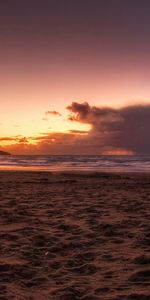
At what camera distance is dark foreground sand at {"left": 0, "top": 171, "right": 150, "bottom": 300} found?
408cm

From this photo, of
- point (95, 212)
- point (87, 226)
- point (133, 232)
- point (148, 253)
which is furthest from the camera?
point (95, 212)

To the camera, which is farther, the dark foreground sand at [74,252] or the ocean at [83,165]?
the ocean at [83,165]

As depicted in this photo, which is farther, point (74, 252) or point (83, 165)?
point (83, 165)

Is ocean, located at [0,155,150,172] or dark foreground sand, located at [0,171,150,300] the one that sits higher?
ocean, located at [0,155,150,172]

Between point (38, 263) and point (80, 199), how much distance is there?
6.23 metres

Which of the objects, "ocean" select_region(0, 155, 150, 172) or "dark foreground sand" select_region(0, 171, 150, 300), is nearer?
"dark foreground sand" select_region(0, 171, 150, 300)

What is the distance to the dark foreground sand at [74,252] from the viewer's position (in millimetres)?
4082

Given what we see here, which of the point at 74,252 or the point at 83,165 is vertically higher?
the point at 83,165

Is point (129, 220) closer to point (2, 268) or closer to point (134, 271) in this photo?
point (134, 271)

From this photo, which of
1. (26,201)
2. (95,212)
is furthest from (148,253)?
(26,201)

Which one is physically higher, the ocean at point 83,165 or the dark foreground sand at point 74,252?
the ocean at point 83,165

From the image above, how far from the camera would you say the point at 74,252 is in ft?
18.3

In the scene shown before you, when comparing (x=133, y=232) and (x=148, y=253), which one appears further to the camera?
(x=133, y=232)

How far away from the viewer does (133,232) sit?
6.80m
